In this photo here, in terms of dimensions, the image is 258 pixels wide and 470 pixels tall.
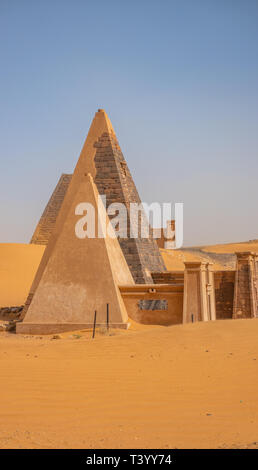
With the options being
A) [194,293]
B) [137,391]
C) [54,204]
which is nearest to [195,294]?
[194,293]

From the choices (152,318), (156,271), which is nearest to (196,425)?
(152,318)

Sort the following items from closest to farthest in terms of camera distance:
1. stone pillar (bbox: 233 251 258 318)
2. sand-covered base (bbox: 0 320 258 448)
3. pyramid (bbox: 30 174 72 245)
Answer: sand-covered base (bbox: 0 320 258 448) < stone pillar (bbox: 233 251 258 318) < pyramid (bbox: 30 174 72 245)

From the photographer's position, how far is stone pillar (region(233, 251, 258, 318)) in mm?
14273

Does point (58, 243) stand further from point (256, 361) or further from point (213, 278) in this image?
point (256, 361)

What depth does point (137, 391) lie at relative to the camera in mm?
5828

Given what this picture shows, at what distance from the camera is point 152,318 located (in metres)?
14.1

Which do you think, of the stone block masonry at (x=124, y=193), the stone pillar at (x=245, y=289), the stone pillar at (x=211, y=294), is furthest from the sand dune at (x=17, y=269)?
the stone pillar at (x=245, y=289)

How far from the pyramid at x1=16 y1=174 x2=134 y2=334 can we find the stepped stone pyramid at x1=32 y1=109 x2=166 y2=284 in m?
1.70

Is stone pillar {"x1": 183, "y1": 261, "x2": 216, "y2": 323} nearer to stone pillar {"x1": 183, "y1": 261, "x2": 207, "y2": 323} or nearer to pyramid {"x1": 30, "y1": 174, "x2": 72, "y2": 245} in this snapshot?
stone pillar {"x1": 183, "y1": 261, "x2": 207, "y2": 323}

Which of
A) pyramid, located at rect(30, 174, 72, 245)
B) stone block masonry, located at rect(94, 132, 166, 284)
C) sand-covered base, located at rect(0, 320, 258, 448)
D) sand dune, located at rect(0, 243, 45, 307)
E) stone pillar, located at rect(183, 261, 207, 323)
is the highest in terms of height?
pyramid, located at rect(30, 174, 72, 245)

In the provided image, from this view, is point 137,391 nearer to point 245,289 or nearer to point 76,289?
point 76,289

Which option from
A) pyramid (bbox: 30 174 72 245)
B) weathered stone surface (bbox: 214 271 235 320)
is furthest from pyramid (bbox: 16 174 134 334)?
pyramid (bbox: 30 174 72 245)

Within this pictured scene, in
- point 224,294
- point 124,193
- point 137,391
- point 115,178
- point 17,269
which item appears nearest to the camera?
point 137,391

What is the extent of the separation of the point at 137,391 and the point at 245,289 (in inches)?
361
